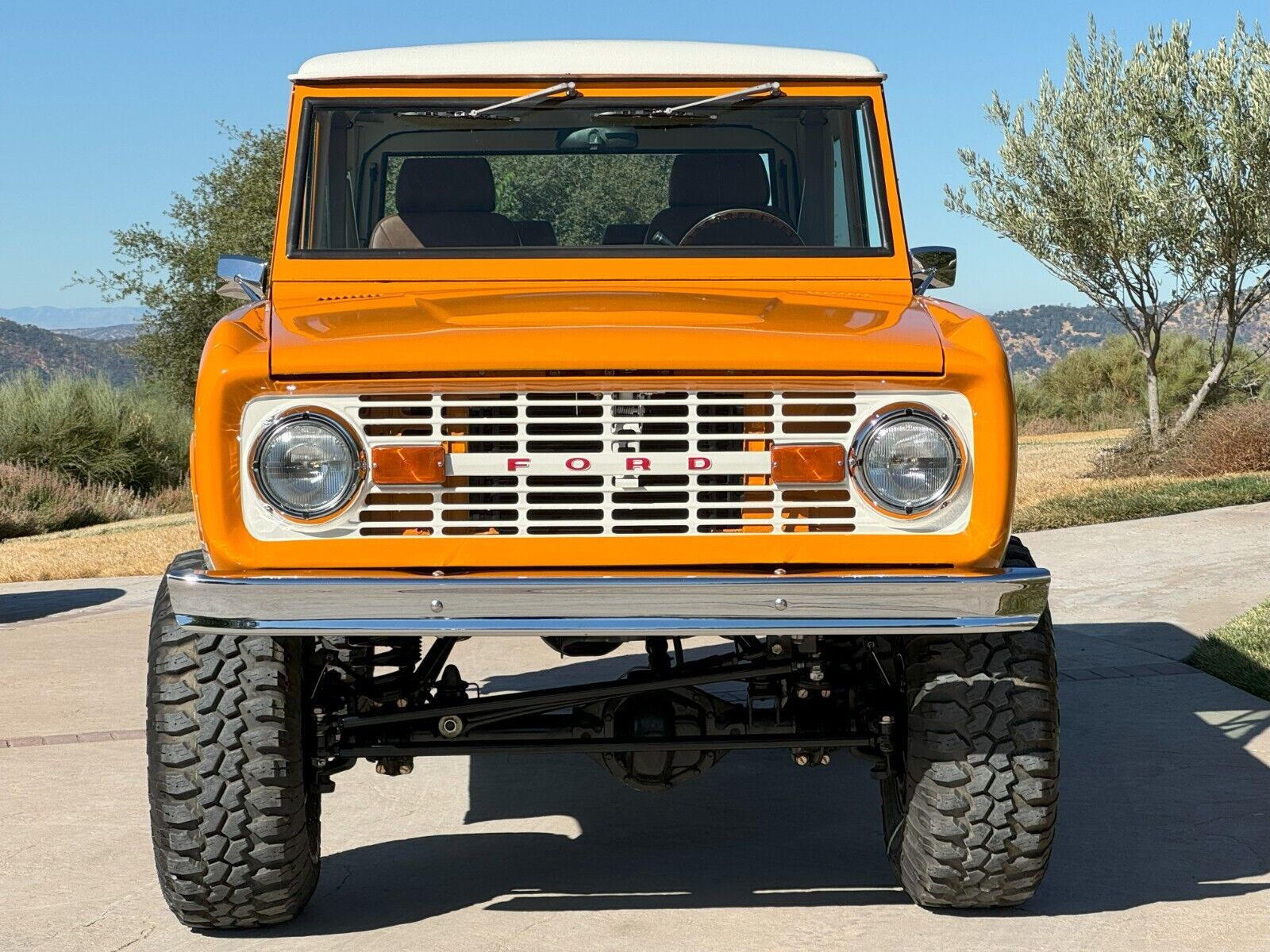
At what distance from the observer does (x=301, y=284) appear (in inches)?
179

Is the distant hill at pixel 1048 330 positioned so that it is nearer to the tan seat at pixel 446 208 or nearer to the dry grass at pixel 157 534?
the dry grass at pixel 157 534

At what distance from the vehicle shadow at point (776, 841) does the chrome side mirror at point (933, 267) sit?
1662 millimetres

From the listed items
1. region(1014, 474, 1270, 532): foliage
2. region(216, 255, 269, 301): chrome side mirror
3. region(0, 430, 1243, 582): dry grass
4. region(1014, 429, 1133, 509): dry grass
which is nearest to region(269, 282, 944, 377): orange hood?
region(216, 255, 269, 301): chrome side mirror

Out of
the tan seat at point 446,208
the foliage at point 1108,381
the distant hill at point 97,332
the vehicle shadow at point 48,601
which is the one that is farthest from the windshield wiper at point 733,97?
the distant hill at point 97,332

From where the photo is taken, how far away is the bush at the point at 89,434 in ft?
70.2

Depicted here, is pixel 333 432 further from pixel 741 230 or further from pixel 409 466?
pixel 741 230

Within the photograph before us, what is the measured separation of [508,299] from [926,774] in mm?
1614

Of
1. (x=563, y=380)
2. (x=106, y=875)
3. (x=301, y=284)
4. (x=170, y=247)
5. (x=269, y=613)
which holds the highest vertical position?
(x=170, y=247)

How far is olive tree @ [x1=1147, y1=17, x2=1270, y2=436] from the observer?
48.9ft

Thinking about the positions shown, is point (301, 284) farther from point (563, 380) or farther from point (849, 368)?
point (849, 368)

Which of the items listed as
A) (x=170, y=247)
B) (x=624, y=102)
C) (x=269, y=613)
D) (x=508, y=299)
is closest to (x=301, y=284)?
(x=508, y=299)

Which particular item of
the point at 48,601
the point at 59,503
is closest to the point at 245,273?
the point at 48,601

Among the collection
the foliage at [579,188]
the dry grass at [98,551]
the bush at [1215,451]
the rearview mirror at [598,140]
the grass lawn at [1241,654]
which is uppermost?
the rearview mirror at [598,140]

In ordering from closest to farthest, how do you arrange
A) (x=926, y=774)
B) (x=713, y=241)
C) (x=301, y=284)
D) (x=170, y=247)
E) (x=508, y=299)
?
(x=926, y=774), (x=508, y=299), (x=301, y=284), (x=713, y=241), (x=170, y=247)
